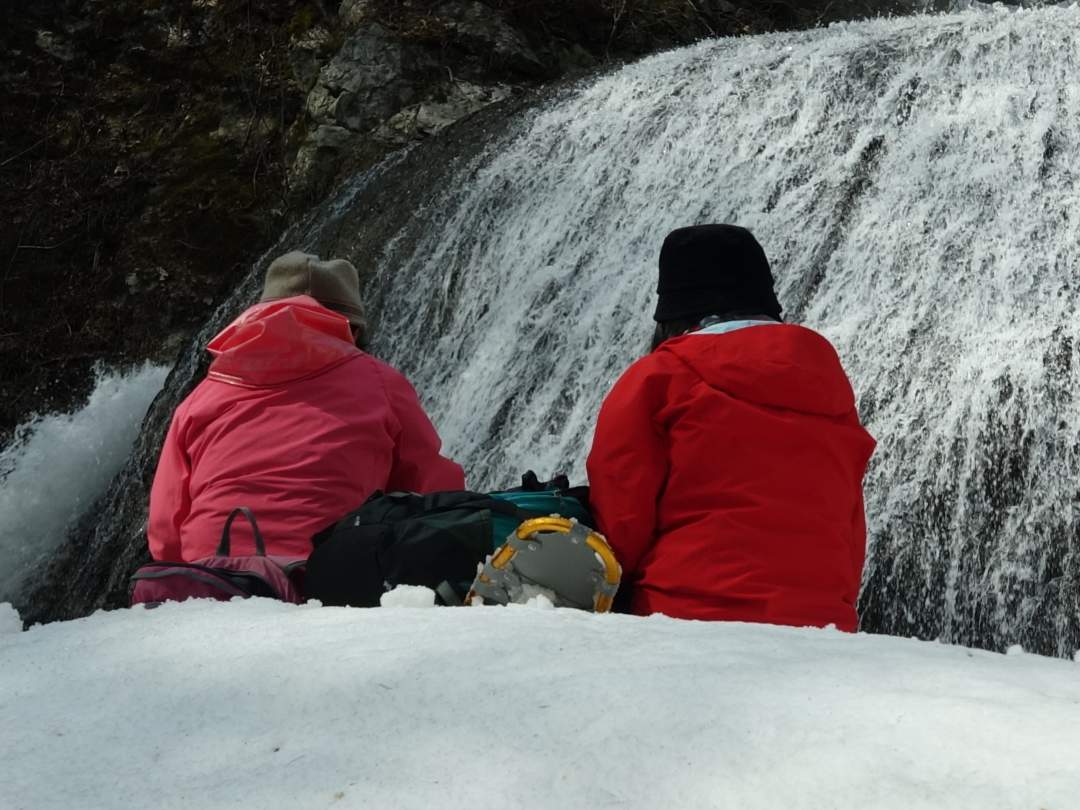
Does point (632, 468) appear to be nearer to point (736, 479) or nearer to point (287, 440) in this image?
point (736, 479)

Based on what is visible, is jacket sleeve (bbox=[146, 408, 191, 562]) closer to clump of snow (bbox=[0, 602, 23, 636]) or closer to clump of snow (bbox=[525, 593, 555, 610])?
clump of snow (bbox=[0, 602, 23, 636])

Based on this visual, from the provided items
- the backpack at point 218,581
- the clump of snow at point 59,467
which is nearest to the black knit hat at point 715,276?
the backpack at point 218,581

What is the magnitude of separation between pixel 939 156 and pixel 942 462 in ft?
6.50

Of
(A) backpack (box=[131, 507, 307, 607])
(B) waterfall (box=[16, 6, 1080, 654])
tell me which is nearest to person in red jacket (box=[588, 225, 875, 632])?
(A) backpack (box=[131, 507, 307, 607])

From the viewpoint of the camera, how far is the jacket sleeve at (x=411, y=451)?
3256 mm

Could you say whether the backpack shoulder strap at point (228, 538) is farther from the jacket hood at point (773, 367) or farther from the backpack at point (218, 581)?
the jacket hood at point (773, 367)

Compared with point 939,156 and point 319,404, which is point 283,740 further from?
point 939,156

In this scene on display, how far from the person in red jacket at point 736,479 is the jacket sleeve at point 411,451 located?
2.60 ft

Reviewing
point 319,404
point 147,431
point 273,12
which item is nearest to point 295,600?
point 319,404

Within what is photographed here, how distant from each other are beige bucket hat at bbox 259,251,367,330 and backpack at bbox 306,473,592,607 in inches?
60.2

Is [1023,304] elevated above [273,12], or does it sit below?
below

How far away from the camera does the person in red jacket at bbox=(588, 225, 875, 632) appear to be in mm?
2389

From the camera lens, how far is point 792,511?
2422 millimetres

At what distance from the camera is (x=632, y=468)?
8.19ft
